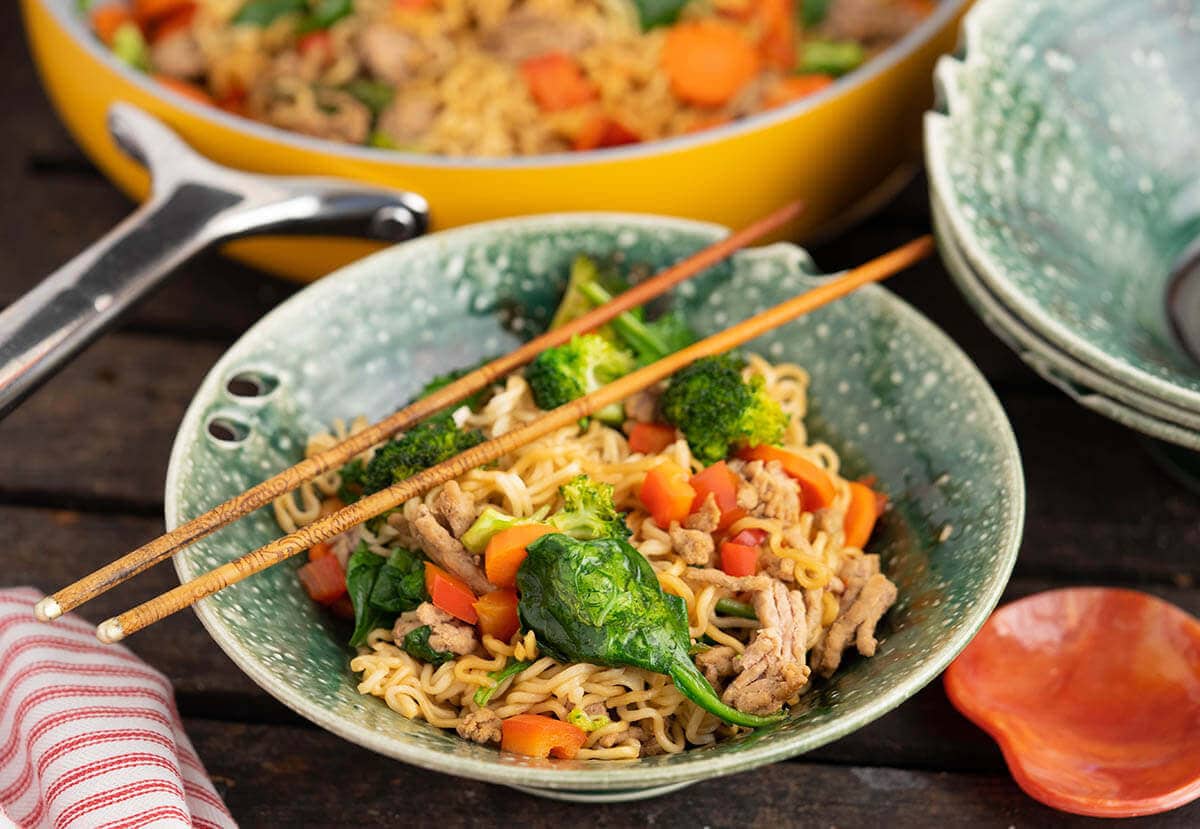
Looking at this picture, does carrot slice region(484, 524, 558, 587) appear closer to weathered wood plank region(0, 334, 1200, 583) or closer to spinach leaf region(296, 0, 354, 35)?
weathered wood plank region(0, 334, 1200, 583)

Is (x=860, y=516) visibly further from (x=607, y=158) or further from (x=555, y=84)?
(x=555, y=84)

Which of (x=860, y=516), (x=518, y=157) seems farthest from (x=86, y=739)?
(x=518, y=157)

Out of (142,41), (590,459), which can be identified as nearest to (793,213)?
(590,459)

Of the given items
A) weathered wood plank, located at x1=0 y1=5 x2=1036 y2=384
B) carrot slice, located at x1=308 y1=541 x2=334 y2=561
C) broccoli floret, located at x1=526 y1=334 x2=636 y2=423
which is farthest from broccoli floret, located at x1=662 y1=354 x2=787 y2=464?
weathered wood plank, located at x1=0 y1=5 x2=1036 y2=384

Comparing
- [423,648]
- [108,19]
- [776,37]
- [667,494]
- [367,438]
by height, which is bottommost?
[423,648]

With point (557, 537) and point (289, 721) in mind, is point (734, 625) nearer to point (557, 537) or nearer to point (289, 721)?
point (557, 537)

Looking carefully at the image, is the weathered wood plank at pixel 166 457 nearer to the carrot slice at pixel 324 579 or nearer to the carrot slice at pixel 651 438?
the carrot slice at pixel 324 579
